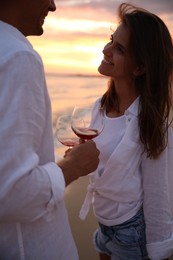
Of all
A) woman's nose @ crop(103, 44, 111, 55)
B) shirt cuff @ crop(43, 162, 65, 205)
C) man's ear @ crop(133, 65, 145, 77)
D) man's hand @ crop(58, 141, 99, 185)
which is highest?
shirt cuff @ crop(43, 162, 65, 205)

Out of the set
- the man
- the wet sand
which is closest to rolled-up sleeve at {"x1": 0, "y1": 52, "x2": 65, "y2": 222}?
the man

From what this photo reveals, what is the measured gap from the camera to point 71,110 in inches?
320

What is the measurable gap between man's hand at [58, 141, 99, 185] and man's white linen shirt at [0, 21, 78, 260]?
7 cm

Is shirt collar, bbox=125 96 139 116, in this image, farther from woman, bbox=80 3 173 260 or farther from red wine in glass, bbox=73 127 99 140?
red wine in glass, bbox=73 127 99 140

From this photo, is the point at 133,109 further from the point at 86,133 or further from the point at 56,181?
the point at 56,181

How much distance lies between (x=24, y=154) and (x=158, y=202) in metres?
1.27

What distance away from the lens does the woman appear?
2.09 meters

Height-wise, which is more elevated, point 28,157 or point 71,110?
point 28,157

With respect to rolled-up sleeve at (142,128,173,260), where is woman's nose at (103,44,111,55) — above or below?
above

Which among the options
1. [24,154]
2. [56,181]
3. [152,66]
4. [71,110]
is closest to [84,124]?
[152,66]

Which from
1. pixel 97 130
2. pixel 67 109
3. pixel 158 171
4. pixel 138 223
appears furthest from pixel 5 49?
pixel 67 109

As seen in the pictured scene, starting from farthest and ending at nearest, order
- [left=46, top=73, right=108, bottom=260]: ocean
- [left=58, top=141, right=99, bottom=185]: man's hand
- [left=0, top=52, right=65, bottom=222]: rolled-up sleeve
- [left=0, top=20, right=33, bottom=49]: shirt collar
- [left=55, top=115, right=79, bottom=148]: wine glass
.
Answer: [left=46, top=73, right=108, bottom=260]: ocean
[left=55, top=115, right=79, bottom=148]: wine glass
[left=58, top=141, right=99, bottom=185]: man's hand
[left=0, top=20, right=33, bottom=49]: shirt collar
[left=0, top=52, right=65, bottom=222]: rolled-up sleeve

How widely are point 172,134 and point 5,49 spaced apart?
1393 mm

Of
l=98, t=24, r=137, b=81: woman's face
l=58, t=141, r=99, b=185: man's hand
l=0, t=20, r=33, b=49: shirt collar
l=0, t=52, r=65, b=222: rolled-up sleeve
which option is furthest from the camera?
l=98, t=24, r=137, b=81: woman's face
